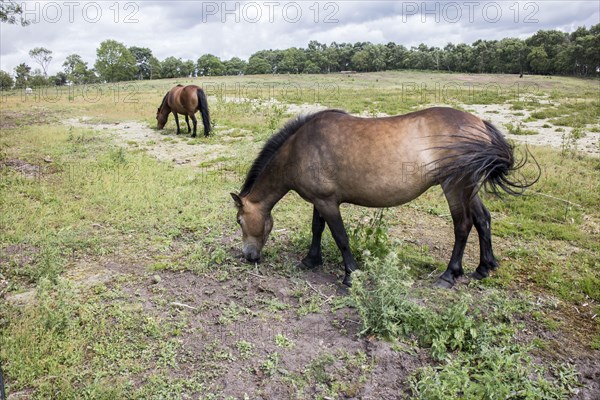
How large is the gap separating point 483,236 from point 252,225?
3176 mm

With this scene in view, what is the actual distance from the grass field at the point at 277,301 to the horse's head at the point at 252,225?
245 millimetres

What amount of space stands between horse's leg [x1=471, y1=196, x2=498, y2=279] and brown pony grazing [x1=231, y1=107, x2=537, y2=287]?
0.04 ft

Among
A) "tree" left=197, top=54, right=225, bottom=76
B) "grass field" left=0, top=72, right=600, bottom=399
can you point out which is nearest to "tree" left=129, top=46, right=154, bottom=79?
"tree" left=197, top=54, right=225, bottom=76

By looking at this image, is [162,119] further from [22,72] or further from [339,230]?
[22,72]

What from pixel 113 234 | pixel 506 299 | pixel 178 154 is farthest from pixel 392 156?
pixel 178 154

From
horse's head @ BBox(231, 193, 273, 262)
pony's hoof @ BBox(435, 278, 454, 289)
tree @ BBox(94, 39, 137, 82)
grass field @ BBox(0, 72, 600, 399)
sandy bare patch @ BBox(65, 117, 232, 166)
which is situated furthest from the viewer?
tree @ BBox(94, 39, 137, 82)

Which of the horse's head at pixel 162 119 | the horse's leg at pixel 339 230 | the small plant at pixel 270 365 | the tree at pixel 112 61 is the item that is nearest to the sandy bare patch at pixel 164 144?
the horse's head at pixel 162 119

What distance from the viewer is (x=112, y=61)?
79.4 m

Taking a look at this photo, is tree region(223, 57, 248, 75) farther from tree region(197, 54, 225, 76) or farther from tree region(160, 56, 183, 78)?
tree region(160, 56, 183, 78)

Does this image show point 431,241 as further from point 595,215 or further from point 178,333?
point 178,333

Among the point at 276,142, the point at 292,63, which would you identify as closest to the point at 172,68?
the point at 292,63

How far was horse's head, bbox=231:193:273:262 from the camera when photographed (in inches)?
221

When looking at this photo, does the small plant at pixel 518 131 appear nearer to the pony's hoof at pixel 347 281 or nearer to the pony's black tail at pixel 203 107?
the pony's black tail at pixel 203 107

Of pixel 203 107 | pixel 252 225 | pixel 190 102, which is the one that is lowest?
pixel 252 225
